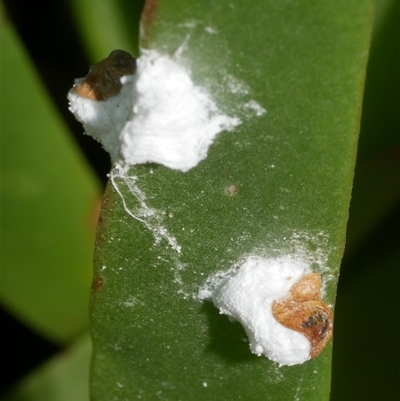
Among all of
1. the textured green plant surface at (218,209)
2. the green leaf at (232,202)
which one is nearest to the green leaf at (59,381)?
the textured green plant surface at (218,209)

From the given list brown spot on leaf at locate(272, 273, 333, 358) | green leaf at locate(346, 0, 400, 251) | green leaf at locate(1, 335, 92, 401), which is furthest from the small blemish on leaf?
green leaf at locate(1, 335, 92, 401)

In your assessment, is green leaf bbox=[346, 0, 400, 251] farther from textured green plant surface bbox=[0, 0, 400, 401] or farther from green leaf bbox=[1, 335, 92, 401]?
green leaf bbox=[1, 335, 92, 401]

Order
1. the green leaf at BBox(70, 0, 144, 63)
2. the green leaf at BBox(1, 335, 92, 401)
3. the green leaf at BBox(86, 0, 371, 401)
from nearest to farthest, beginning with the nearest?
the green leaf at BBox(86, 0, 371, 401) < the green leaf at BBox(70, 0, 144, 63) < the green leaf at BBox(1, 335, 92, 401)

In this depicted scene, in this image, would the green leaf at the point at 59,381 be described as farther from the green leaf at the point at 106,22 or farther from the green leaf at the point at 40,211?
the green leaf at the point at 106,22

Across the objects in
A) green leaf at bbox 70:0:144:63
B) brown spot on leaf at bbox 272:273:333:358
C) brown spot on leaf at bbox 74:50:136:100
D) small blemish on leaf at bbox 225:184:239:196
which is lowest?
brown spot on leaf at bbox 272:273:333:358

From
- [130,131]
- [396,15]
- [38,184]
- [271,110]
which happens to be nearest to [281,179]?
[271,110]

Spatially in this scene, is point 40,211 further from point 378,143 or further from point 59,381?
point 378,143

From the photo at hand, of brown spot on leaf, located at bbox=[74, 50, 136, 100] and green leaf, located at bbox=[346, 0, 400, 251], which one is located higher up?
brown spot on leaf, located at bbox=[74, 50, 136, 100]

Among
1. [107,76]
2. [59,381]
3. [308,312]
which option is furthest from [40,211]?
[308,312]
